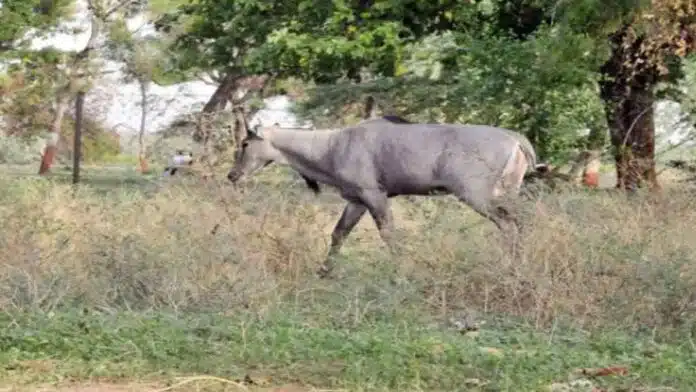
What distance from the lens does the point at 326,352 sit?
23.8 ft

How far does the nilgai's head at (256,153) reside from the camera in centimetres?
1406

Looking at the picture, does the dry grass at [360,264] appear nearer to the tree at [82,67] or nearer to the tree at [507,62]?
the tree at [507,62]

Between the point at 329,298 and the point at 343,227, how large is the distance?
9.45 feet

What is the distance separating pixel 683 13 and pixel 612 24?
49.3 inches

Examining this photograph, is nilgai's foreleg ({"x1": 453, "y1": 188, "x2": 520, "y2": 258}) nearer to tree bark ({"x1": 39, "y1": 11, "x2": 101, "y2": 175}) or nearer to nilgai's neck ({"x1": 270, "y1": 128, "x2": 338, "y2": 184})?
nilgai's neck ({"x1": 270, "y1": 128, "x2": 338, "y2": 184})

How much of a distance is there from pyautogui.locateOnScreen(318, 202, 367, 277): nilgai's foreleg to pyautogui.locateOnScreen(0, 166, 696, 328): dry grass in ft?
0.52

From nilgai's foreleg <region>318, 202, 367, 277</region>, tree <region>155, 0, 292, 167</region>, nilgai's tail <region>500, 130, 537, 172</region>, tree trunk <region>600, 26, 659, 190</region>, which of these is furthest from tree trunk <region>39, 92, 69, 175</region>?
nilgai's tail <region>500, 130, 537, 172</region>

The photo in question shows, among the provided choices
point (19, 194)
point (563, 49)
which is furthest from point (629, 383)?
point (563, 49)

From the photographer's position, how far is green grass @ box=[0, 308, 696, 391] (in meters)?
6.75

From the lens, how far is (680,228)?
991 cm

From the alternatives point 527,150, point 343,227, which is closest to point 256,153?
point 343,227

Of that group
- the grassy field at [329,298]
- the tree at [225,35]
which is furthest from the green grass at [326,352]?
the tree at [225,35]

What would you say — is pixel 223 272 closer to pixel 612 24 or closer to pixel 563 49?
pixel 612 24

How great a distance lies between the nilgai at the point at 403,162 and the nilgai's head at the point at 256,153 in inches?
1.5
